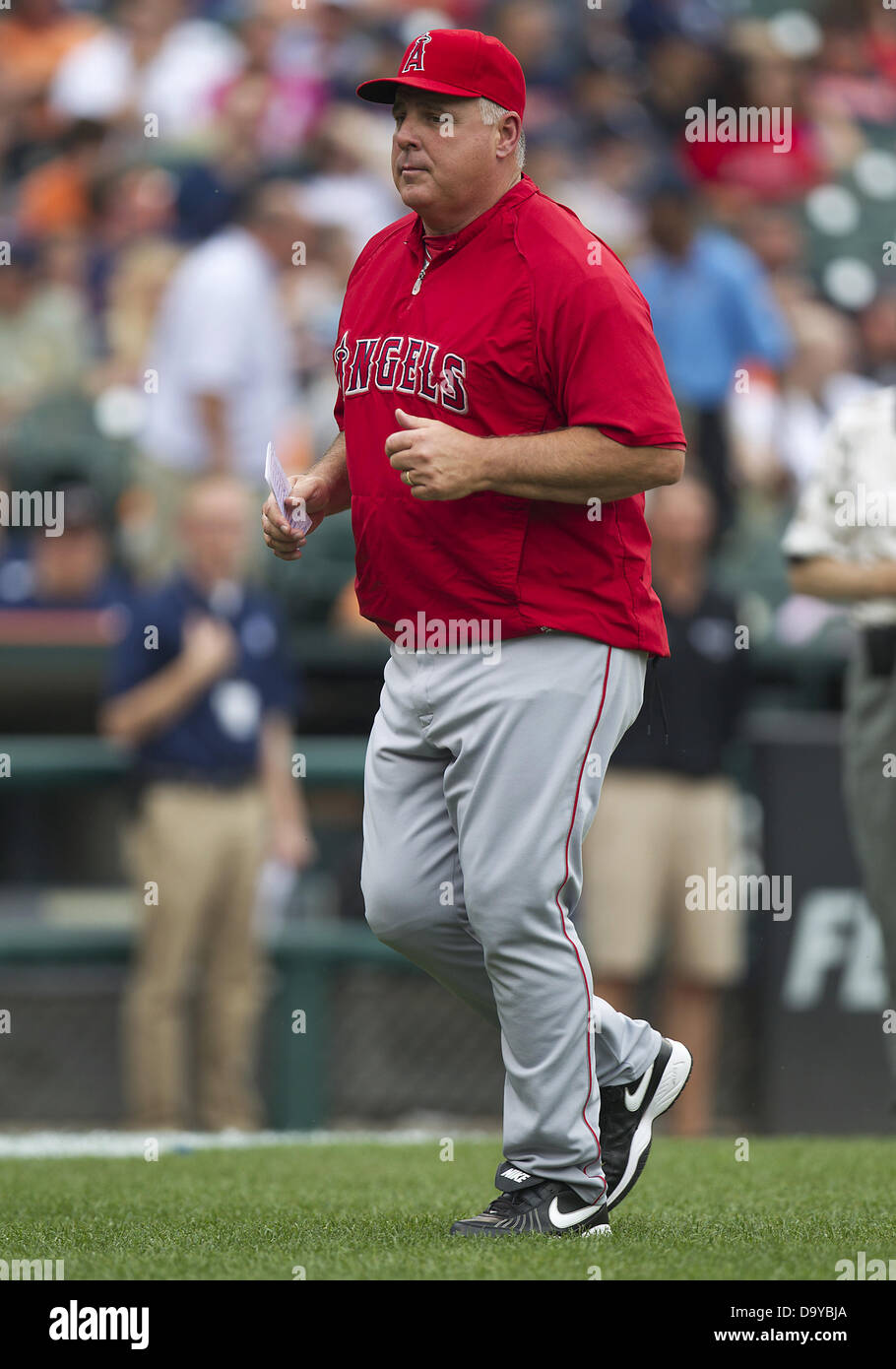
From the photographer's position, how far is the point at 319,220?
33.4ft

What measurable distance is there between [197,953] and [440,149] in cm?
490

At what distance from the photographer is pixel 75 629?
26.8 feet

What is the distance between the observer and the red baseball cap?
3686 millimetres

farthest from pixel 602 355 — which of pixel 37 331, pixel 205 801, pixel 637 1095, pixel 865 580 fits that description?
pixel 37 331

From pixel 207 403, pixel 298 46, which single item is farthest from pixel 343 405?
pixel 298 46

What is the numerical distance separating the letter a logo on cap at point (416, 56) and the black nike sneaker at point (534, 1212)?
6.74 ft

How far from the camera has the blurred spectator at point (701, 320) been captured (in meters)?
9.33

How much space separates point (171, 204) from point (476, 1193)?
22.8 ft

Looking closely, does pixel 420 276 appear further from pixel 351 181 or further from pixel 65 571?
pixel 351 181

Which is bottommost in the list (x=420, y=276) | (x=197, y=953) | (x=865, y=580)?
(x=197, y=953)

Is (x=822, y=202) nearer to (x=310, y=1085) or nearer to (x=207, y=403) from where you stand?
(x=207, y=403)

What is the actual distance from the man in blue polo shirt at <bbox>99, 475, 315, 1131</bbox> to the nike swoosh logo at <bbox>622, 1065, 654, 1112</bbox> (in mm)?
4082
